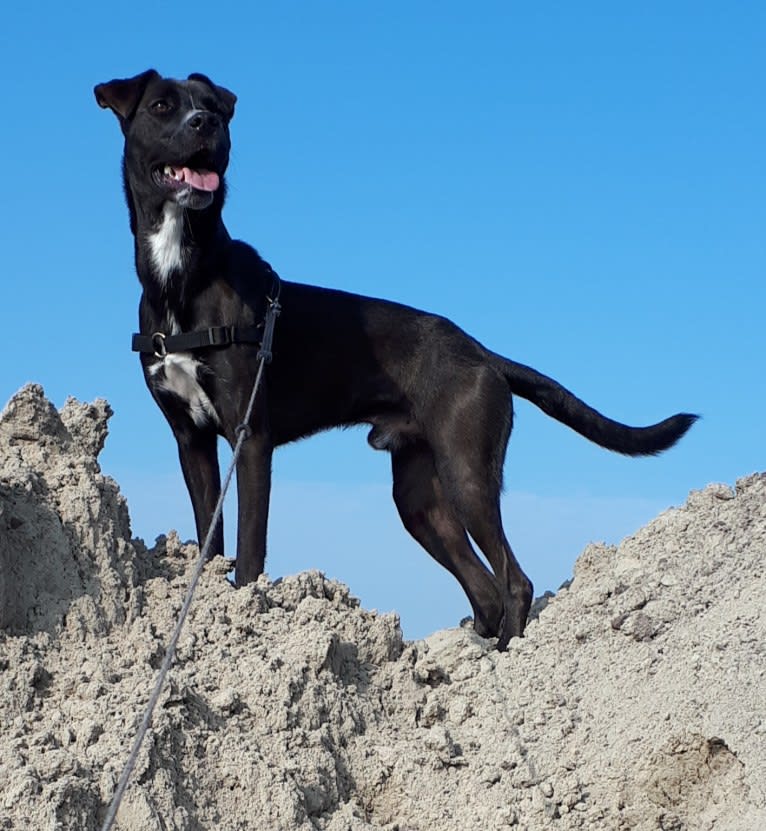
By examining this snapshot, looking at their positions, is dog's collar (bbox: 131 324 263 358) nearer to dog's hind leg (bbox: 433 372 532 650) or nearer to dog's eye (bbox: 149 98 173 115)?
dog's eye (bbox: 149 98 173 115)

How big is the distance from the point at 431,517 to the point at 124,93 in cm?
293

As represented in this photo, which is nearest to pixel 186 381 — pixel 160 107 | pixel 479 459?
pixel 160 107

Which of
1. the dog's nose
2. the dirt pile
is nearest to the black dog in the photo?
the dog's nose

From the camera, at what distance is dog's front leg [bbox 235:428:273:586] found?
5969 mm

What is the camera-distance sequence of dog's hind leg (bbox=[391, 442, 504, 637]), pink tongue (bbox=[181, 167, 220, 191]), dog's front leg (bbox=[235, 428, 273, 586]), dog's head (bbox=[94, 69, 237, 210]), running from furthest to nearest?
dog's hind leg (bbox=[391, 442, 504, 637]) → pink tongue (bbox=[181, 167, 220, 191]) → dog's head (bbox=[94, 69, 237, 210]) → dog's front leg (bbox=[235, 428, 273, 586])

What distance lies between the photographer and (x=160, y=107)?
6.18 metres

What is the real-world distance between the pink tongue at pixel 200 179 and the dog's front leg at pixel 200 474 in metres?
1.25

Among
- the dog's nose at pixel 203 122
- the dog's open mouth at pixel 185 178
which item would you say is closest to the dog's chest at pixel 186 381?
the dog's open mouth at pixel 185 178

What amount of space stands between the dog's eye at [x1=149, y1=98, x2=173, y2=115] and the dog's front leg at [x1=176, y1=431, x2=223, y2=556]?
1604 millimetres

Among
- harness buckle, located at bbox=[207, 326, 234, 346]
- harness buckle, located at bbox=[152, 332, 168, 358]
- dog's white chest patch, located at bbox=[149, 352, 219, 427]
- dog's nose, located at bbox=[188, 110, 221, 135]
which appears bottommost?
dog's white chest patch, located at bbox=[149, 352, 219, 427]

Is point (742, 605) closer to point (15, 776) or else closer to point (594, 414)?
point (594, 414)

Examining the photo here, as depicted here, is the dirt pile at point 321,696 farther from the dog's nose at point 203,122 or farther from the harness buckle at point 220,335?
the dog's nose at point 203,122

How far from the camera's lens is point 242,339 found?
20.5 ft

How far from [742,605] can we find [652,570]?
26.4 inches
